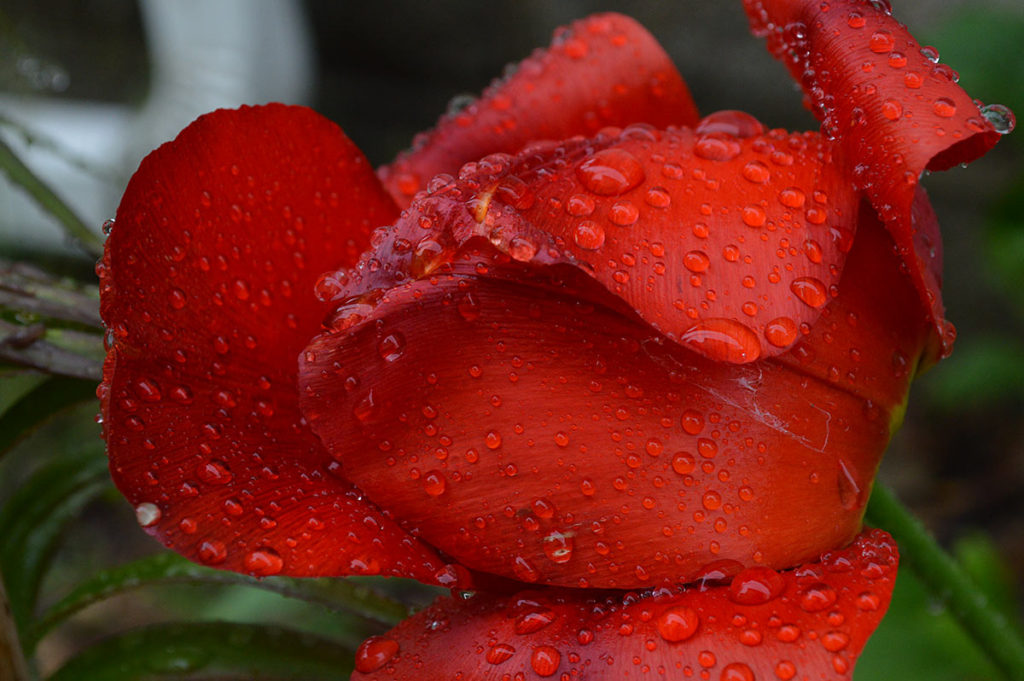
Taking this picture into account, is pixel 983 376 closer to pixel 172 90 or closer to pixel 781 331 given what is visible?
pixel 781 331

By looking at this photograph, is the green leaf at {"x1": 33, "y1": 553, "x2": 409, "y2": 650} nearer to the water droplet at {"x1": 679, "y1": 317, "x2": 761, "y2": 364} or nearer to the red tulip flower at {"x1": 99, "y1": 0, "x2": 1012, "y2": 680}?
the red tulip flower at {"x1": 99, "y1": 0, "x2": 1012, "y2": 680}

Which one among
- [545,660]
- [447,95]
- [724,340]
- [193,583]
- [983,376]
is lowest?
[983,376]

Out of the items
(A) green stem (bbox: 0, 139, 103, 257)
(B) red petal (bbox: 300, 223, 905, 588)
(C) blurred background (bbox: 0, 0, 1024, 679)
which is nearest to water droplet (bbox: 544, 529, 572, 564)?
(B) red petal (bbox: 300, 223, 905, 588)

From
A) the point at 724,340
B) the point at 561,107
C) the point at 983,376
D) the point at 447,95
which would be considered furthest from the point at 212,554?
the point at 447,95

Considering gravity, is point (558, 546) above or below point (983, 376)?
above

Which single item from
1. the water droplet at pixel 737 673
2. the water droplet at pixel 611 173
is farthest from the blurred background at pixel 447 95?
the water droplet at pixel 737 673

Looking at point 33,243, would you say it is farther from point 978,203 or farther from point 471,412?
point 978,203
